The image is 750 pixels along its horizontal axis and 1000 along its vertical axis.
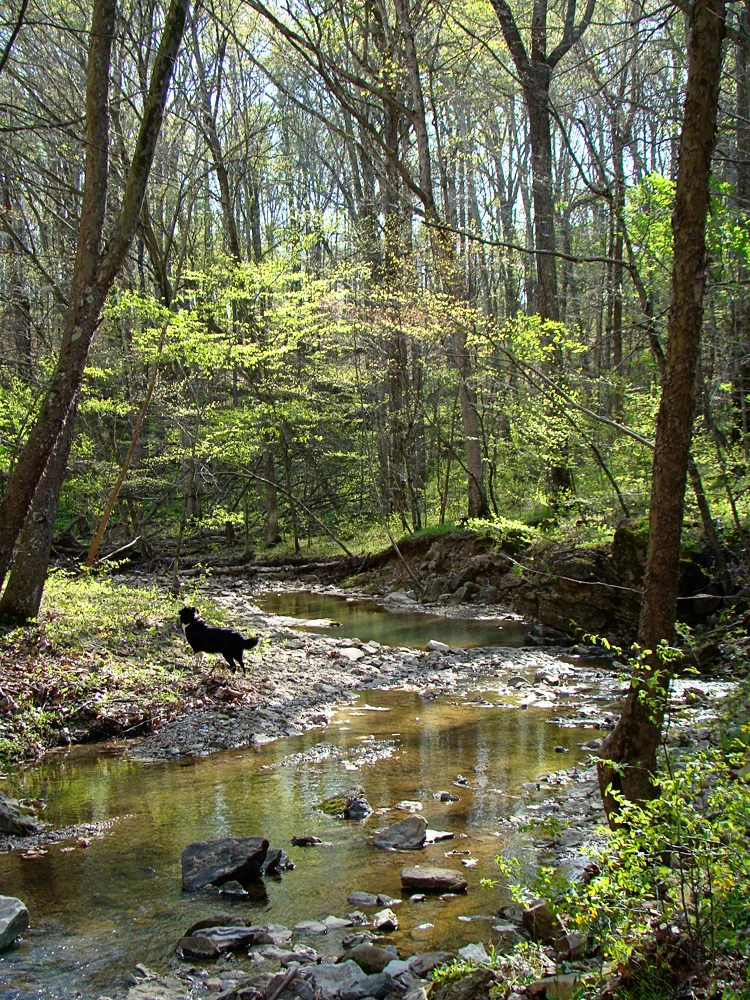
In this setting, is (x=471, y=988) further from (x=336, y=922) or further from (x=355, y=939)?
(x=336, y=922)

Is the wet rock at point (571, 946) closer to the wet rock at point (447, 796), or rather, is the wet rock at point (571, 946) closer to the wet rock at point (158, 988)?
the wet rock at point (158, 988)

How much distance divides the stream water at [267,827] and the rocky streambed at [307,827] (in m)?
0.02

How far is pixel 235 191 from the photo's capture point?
25.0 metres

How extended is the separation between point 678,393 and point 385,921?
3414mm

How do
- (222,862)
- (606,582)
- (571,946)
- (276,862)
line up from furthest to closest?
(606,582), (276,862), (222,862), (571,946)

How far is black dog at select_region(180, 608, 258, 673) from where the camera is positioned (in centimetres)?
941

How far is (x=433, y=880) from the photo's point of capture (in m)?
4.62

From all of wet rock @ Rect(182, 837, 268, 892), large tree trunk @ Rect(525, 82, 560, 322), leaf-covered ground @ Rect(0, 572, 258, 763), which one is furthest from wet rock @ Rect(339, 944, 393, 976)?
large tree trunk @ Rect(525, 82, 560, 322)

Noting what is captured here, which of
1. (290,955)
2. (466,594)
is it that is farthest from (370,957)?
(466,594)

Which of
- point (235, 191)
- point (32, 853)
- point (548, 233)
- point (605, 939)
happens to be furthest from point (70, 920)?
point (235, 191)

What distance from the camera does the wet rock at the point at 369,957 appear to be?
3631 millimetres

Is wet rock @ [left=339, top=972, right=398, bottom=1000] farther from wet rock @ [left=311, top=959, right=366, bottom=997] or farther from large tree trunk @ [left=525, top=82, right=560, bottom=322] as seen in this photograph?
large tree trunk @ [left=525, top=82, right=560, bottom=322]

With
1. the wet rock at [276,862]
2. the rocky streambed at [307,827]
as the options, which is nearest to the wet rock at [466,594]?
the rocky streambed at [307,827]

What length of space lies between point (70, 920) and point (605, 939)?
2.95m
